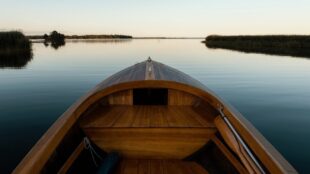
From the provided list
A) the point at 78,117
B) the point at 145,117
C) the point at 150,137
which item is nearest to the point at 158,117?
the point at 145,117

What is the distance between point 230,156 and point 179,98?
292cm

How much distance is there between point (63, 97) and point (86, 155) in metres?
10.8

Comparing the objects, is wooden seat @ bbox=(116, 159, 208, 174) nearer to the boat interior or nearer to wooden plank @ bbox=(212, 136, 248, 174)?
the boat interior

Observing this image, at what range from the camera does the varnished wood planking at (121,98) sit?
727 cm

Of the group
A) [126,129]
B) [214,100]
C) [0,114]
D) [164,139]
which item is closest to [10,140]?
[0,114]

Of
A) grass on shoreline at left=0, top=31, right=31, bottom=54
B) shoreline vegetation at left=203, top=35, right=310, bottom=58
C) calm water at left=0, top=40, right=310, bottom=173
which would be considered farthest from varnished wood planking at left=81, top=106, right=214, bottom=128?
shoreline vegetation at left=203, top=35, right=310, bottom=58

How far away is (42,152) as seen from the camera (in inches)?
150

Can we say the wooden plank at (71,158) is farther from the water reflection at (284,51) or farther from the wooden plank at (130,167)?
the water reflection at (284,51)

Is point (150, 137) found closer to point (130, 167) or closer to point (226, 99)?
point (130, 167)

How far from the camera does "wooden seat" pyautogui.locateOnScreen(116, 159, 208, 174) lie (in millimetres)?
4988

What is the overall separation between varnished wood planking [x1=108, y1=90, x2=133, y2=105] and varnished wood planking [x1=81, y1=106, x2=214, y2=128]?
232 millimetres

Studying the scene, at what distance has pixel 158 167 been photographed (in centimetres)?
514

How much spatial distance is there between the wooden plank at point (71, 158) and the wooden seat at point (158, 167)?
0.83 metres

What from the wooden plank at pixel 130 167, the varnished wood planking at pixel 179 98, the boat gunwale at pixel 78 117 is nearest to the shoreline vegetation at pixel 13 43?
the varnished wood planking at pixel 179 98
